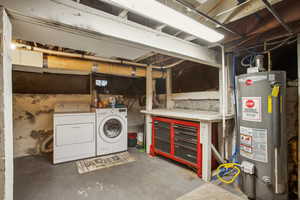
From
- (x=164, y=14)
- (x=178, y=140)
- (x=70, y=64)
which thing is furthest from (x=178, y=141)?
(x=70, y=64)

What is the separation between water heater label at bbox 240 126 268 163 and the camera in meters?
1.55

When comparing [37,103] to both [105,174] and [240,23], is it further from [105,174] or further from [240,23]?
[240,23]

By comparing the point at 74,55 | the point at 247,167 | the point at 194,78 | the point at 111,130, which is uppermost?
the point at 74,55

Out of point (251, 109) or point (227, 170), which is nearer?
point (251, 109)

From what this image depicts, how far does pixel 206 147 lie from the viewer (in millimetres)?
1973

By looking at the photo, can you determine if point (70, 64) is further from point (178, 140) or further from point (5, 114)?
point (178, 140)

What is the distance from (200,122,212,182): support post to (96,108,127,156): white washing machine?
1757 mm

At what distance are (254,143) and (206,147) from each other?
569 millimetres

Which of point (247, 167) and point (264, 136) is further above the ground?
point (264, 136)

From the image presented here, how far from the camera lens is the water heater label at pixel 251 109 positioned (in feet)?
5.20

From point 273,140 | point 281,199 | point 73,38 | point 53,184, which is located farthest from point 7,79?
point 281,199

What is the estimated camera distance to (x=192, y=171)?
2.27 metres

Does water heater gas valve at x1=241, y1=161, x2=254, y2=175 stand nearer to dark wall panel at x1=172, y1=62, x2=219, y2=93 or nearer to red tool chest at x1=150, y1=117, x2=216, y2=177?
red tool chest at x1=150, y1=117, x2=216, y2=177

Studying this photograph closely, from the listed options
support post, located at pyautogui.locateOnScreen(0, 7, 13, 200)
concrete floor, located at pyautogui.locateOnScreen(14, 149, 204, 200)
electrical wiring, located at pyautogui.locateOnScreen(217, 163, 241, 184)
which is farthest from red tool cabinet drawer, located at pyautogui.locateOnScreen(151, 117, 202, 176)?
support post, located at pyautogui.locateOnScreen(0, 7, 13, 200)
